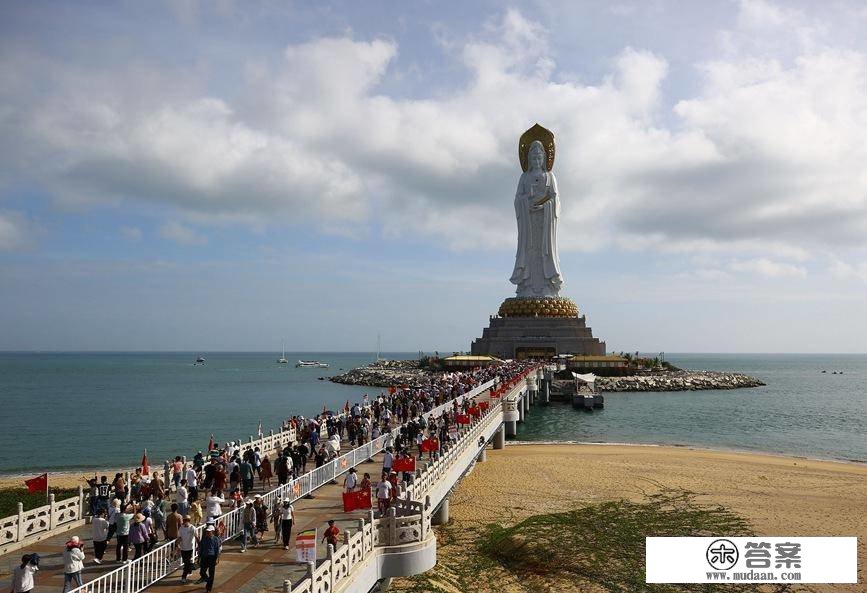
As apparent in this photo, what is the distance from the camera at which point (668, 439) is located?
37.4 m

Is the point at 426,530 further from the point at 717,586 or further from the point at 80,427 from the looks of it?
the point at 80,427

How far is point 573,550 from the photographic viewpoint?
15969 mm

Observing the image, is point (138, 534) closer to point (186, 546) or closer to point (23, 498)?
point (186, 546)

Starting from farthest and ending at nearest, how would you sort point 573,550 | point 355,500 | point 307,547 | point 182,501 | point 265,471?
point 573,550 → point 265,471 → point 355,500 → point 182,501 → point 307,547

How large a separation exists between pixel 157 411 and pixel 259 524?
48.3 m

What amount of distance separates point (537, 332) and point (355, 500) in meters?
56.3

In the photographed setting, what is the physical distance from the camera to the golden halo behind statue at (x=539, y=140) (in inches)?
2785

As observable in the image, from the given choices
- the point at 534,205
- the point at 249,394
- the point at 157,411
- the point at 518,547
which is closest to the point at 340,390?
the point at 249,394

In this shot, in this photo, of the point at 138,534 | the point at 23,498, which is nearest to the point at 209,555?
the point at 138,534

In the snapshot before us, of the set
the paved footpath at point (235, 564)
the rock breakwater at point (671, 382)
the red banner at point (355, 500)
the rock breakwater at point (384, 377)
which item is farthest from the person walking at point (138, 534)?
the rock breakwater at point (384, 377)

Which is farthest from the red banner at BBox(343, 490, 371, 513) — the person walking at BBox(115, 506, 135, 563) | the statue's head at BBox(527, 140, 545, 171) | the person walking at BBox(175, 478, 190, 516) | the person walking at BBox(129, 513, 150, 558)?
the statue's head at BBox(527, 140, 545, 171)

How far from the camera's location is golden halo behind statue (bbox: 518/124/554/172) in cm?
7075

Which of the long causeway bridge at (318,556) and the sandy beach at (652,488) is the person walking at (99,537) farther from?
the sandy beach at (652,488)

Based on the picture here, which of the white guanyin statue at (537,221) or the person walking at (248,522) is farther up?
the white guanyin statue at (537,221)
